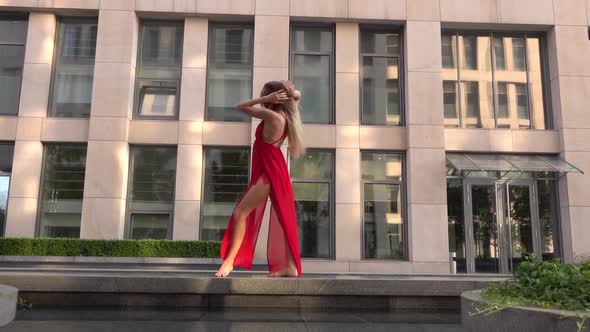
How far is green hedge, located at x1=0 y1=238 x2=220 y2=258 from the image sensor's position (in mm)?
14695

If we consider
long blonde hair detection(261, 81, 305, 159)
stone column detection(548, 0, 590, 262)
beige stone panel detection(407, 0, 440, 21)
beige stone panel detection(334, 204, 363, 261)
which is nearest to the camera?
long blonde hair detection(261, 81, 305, 159)

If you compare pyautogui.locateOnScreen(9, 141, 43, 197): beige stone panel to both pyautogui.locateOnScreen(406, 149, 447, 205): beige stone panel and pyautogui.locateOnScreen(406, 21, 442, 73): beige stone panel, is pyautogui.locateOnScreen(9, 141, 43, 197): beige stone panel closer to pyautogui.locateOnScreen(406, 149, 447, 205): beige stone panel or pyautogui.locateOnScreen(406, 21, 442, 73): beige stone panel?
pyautogui.locateOnScreen(406, 149, 447, 205): beige stone panel

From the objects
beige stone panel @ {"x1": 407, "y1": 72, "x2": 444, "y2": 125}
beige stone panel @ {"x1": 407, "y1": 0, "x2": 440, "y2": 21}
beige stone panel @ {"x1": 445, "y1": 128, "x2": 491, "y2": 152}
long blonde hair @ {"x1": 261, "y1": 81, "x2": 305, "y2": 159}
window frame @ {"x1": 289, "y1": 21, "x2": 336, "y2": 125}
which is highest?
beige stone panel @ {"x1": 407, "y1": 0, "x2": 440, "y2": 21}

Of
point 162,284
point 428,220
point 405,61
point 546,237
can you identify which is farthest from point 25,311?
point 546,237

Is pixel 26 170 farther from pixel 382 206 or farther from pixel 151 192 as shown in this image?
pixel 382 206

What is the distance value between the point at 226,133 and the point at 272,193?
9657 millimetres

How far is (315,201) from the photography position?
1620 cm

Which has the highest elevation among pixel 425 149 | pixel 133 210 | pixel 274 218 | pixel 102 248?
pixel 425 149

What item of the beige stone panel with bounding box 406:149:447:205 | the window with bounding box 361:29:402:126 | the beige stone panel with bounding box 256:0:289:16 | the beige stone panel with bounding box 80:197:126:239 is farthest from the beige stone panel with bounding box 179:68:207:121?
the beige stone panel with bounding box 406:149:447:205

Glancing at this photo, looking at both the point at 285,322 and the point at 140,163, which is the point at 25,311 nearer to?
the point at 285,322

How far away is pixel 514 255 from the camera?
16141 mm

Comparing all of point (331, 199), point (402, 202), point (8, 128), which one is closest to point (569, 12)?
point (402, 202)

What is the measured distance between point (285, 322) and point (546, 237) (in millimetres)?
14032

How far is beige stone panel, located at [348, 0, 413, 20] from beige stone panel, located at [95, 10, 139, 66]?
736 cm
